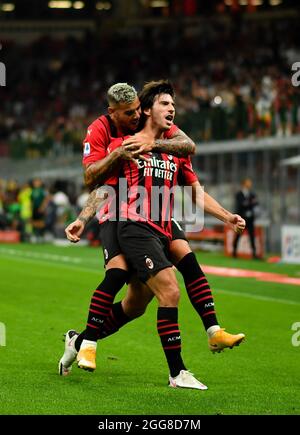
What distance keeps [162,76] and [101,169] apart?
37737 millimetres

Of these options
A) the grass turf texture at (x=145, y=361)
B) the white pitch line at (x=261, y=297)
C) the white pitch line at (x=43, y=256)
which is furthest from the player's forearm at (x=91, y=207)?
the white pitch line at (x=43, y=256)

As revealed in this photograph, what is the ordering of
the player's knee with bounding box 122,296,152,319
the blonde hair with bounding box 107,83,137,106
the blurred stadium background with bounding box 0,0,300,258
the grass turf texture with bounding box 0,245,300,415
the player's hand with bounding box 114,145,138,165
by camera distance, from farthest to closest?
the blurred stadium background with bounding box 0,0,300,258 → the player's knee with bounding box 122,296,152,319 → the blonde hair with bounding box 107,83,137,106 → the player's hand with bounding box 114,145,138,165 → the grass turf texture with bounding box 0,245,300,415

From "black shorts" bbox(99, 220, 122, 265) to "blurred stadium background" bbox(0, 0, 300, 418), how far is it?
1.02 m

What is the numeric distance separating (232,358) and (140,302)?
5.62 ft

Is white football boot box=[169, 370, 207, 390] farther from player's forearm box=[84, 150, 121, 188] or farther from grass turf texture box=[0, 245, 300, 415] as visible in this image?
player's forearm box=[84, 150, 121, 188]

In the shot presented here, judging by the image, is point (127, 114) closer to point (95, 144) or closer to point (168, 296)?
point (95, 144)

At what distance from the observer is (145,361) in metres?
10.0

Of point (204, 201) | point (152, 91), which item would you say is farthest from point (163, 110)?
point (204, 201)

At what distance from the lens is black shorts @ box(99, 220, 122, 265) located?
8.67 m

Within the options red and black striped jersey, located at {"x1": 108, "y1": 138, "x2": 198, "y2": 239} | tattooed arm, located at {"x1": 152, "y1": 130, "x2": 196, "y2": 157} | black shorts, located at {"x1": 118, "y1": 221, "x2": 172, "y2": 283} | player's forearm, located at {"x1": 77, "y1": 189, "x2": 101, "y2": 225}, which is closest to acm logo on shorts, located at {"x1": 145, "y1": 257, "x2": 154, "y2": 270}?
black shorts, located at {"x1": 118, "y1": 221, "x2": 172, "y2": 283}

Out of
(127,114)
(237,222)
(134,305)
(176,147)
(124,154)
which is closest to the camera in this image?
(124,154)

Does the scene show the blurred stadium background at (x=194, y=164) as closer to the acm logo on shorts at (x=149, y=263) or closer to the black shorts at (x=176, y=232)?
the acm logo on shorts at (x=149, y=263)
